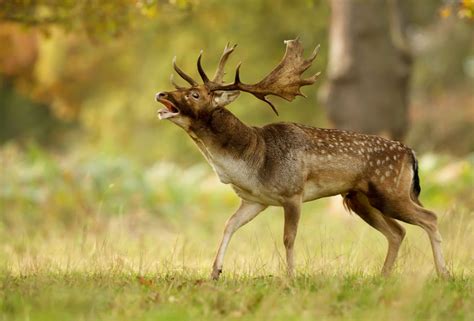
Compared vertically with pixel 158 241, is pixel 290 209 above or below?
above

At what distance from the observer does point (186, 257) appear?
10.9 meters

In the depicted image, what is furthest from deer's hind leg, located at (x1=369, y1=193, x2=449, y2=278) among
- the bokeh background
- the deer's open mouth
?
the deer's open mouth

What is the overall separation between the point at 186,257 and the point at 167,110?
2.31 meters

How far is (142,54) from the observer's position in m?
33.2

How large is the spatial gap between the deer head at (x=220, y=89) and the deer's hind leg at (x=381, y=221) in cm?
113

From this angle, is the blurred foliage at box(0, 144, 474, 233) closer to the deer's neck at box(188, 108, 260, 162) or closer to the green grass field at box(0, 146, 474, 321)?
the green grass field at box(0, 146, 474, 321)

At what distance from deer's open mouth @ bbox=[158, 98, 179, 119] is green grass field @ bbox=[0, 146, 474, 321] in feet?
4.22

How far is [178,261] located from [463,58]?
119 ft

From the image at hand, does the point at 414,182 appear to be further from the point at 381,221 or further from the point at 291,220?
the point at 291,220

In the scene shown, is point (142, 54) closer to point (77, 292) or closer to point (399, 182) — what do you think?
point (399, 182)

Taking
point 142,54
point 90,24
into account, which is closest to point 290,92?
point 90,24

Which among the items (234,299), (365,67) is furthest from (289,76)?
(365,67)

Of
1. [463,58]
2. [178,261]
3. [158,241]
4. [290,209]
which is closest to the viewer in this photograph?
[290,209]

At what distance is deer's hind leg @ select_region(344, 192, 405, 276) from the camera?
9859mm
